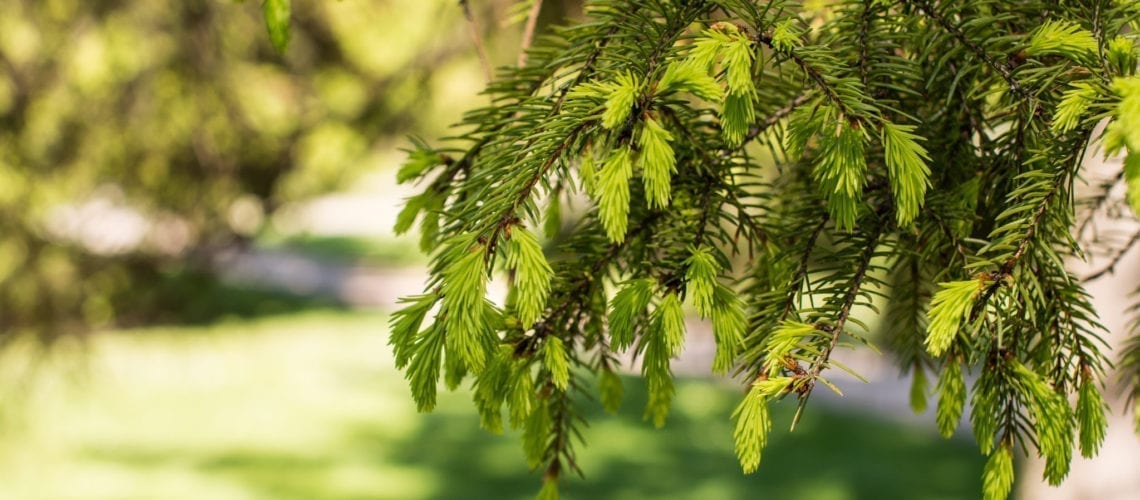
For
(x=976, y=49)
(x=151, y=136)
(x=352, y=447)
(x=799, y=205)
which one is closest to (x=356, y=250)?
(x=352, y=447)

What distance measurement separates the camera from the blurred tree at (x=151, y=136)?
19.6ft

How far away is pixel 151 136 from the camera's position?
685 cm

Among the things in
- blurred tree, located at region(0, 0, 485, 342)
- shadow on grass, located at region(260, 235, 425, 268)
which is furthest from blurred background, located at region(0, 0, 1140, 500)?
shadow on grass, located at region(260, 235, 425, 268)

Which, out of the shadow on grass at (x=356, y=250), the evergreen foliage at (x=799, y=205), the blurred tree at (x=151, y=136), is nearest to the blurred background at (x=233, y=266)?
the blurred tree at (x=151, y=136)

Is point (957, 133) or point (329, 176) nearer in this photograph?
point (957, 133)

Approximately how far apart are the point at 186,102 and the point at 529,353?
6612mm

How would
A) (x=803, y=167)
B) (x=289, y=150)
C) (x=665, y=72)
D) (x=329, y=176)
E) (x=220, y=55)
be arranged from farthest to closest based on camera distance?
1. (x=329, y=176)
2. (x=289, y=150)
3. (x=220, y=55)
4. (x=803, y=167)
5. (x=665, y=72)

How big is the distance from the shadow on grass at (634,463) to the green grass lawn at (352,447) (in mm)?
21

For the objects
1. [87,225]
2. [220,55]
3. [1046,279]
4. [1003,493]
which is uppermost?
[220,55]

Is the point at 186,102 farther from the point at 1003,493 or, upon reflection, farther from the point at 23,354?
the point at 1003,493

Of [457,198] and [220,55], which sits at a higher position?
[220,55]

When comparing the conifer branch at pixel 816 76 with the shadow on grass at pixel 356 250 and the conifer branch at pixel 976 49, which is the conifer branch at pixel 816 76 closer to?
the conifer branch at pixel 976 49

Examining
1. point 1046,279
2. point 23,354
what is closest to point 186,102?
point 23,354

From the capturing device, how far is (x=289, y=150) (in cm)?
674
